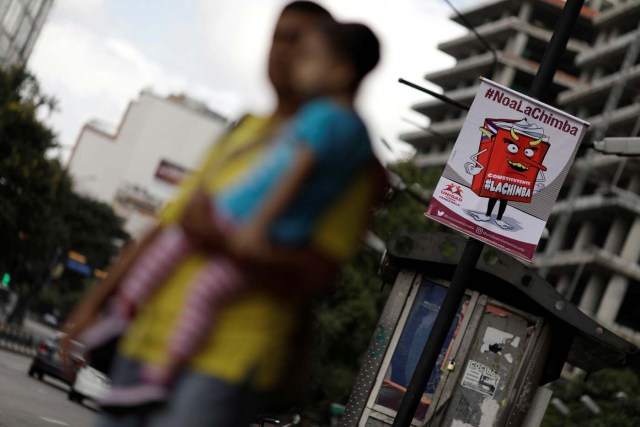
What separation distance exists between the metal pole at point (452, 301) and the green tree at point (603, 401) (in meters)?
20.8

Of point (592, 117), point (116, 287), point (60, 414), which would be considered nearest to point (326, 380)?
point (60, 414)

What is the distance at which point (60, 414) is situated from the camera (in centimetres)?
1992

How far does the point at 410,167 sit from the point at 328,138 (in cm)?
5846

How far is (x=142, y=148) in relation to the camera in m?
149

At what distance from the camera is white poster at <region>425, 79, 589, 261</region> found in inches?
442

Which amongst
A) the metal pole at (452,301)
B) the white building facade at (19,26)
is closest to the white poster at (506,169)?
the metal pole at (452,301)

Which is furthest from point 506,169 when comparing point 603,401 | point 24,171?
point 24,171

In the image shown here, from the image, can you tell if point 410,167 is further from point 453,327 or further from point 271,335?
point 271,335

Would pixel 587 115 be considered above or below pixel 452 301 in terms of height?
above

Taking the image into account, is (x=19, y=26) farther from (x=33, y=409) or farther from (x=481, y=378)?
(x=481, y=378)

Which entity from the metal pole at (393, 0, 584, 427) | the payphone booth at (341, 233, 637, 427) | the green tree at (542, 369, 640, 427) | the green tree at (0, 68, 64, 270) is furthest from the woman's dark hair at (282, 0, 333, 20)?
the green tree at (0, 68, 64, 270)

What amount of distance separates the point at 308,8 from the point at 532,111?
8582 millimetres

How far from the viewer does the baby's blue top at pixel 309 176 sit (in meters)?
2.52

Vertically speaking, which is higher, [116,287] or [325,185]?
[325,185]
